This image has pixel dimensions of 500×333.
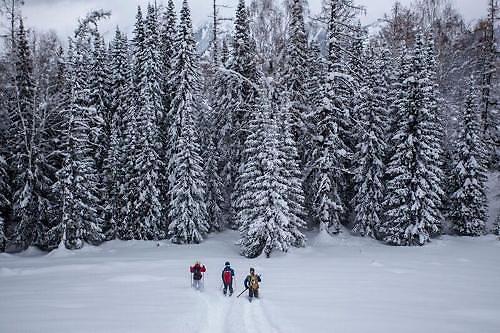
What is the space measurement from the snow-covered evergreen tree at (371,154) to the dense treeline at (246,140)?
0.14 meters

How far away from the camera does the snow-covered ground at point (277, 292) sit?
12.4m

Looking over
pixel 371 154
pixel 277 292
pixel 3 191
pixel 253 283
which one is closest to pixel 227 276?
pixel 253 283

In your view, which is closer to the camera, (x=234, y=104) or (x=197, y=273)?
(x=197, y=273)

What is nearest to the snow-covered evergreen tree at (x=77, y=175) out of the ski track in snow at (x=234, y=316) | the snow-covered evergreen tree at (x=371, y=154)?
the ski track in snow at (x=234, y=316)

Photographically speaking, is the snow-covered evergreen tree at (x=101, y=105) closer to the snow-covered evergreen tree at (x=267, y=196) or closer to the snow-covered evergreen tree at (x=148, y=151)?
the snow-covered evergreen tree at (x=148, y=151)

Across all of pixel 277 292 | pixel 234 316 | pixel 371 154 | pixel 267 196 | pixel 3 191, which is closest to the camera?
pixel 234 316

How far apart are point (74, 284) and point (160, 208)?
15948mm

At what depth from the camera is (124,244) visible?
111ft

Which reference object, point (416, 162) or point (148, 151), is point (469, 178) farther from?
point (148, 151)

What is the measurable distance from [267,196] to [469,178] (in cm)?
1691

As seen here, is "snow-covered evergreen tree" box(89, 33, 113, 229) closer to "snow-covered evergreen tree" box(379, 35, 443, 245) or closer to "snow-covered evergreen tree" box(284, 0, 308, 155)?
"snow-covered evergreen tree" box(284, 0, 308, 155)

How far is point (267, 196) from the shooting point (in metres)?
26.3

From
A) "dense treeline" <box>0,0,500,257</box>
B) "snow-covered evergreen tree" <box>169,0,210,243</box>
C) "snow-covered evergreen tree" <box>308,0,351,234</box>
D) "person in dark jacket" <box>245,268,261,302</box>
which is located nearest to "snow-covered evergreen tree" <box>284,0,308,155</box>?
"dense treeline" <box>0,0,500,257</box>

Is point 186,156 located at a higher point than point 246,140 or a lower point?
lower
